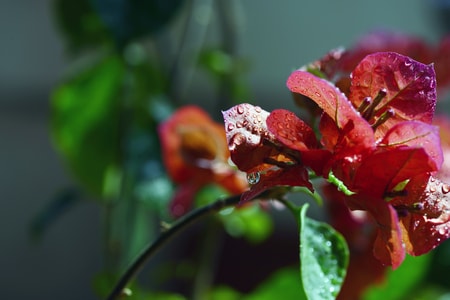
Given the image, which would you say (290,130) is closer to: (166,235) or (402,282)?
(166,235)

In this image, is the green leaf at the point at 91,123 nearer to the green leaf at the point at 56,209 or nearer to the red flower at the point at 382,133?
the green leaf at the point at 56,209

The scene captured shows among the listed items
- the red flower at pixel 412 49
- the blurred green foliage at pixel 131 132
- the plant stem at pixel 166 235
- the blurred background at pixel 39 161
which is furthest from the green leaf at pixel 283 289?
the blurred background at pixel 39 161

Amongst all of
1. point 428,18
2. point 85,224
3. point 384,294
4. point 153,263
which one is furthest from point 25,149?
point 384,294

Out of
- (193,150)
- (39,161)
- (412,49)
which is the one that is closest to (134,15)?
(193,150)

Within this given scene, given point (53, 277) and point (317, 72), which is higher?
point (317, 72)

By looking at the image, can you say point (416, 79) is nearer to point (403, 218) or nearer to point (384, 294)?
point (403, 218)

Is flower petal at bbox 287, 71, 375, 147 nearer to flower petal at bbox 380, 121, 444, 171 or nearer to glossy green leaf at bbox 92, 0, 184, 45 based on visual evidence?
flower petal at bbox 380, 121, 444, 171

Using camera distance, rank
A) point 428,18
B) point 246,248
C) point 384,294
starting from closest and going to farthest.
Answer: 1. point 384,294
2. point 246,248
3. point 428,18
